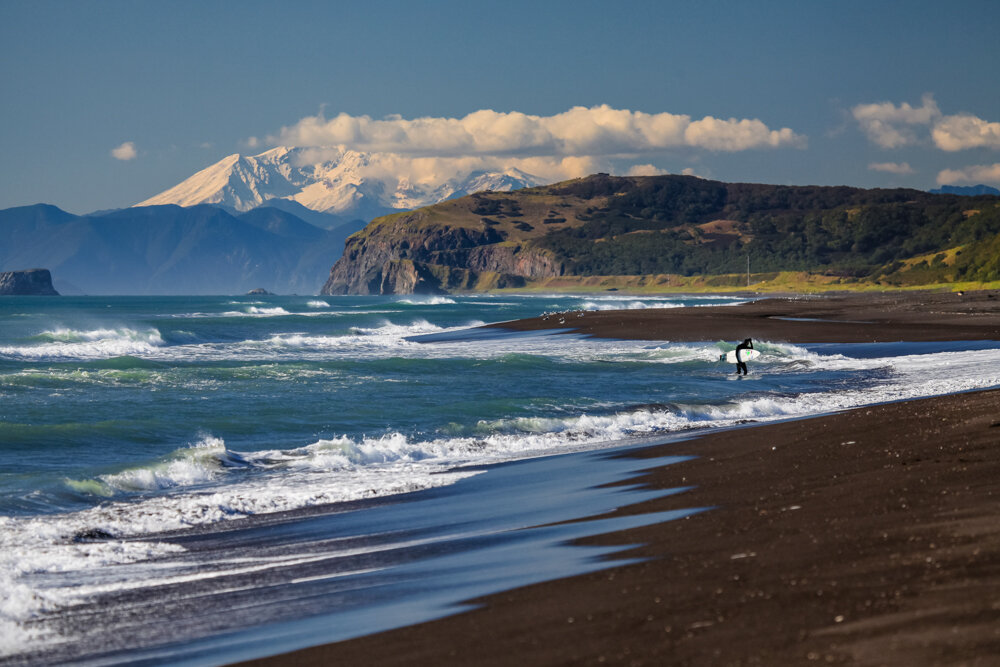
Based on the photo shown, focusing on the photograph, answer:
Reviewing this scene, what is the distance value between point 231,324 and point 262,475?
249 ft

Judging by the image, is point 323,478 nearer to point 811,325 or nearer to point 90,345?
point 90,345

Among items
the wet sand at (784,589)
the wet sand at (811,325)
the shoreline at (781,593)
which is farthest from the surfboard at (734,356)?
the shoreline at (781,593)

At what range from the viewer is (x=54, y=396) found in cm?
2811

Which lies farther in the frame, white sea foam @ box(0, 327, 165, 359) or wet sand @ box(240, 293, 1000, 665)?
white sea foam @ box(0, 327, 165, 359)

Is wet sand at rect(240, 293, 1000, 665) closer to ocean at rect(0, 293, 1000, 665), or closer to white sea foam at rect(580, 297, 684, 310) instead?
ocean at rect(0, 293, 1000, 665)

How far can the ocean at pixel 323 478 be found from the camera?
8.10 meters

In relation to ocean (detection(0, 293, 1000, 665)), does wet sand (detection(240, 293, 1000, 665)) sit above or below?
above

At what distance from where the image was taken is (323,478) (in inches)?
632

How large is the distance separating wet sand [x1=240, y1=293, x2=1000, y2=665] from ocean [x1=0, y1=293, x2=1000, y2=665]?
69 centimetres

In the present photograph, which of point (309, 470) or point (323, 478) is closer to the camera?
point (323, 478)

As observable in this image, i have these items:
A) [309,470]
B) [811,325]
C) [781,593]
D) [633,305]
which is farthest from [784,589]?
[633,305]

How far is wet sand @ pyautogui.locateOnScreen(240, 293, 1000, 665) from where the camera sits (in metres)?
5.24

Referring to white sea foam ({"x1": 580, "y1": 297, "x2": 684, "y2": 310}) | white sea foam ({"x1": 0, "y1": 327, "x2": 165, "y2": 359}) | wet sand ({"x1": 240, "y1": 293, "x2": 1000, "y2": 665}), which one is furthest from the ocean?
white sea foam ({"x1": 580, "y1": 297, "x2": 684, "y2": 310})

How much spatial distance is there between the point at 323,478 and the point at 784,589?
35.8 ft
